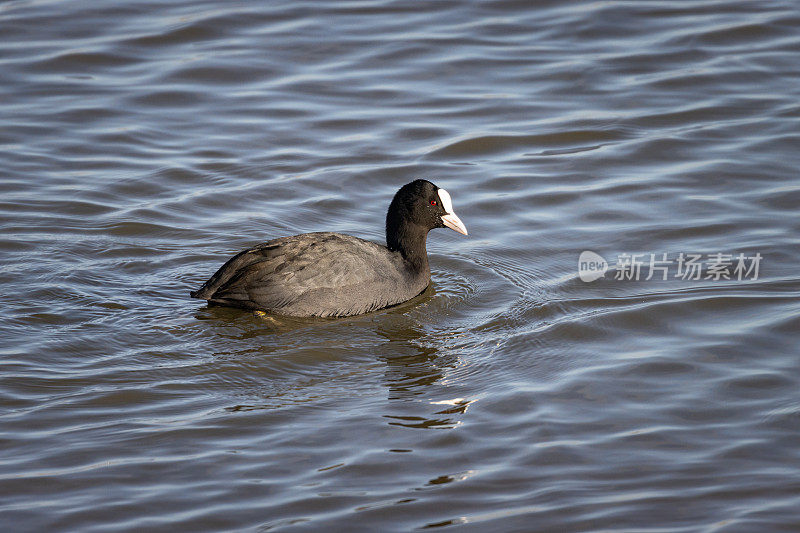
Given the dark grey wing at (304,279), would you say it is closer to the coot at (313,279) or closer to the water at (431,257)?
the coot at (313,279)

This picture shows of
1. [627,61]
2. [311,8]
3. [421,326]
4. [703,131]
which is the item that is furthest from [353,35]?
[421,326]

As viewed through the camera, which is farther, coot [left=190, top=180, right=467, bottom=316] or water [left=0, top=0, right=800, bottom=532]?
coot [left=190, top=180, right=467, bottom=316]

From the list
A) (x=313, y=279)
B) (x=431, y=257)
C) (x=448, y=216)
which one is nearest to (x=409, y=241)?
(x=448, y=216)

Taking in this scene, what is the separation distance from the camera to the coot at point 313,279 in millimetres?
6648

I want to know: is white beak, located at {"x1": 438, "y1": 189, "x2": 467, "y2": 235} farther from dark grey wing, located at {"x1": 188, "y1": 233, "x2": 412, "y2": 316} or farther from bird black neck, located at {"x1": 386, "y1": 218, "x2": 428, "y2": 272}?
dark grey wing, located at {"x1": 188, "y1": 233, "x2": 412, "y2": 316}

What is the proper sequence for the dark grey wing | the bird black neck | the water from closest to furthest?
the water
the dark grey wing
the bird black neck

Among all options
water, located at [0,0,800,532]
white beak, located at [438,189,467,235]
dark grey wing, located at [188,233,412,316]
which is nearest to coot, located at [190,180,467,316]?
dark grey wing, located at [188,233,412,316]

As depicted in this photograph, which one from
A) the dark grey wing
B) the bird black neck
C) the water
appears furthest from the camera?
the bird black neck

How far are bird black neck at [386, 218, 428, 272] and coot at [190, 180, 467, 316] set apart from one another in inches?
6.8

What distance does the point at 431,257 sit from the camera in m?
7.88

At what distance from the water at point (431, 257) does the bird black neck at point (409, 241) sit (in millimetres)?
272

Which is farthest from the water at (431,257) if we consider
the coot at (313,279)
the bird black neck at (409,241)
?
the bird black neck at (409,241)

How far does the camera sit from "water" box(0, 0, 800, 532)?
483 centimetres

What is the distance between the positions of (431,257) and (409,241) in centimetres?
62
